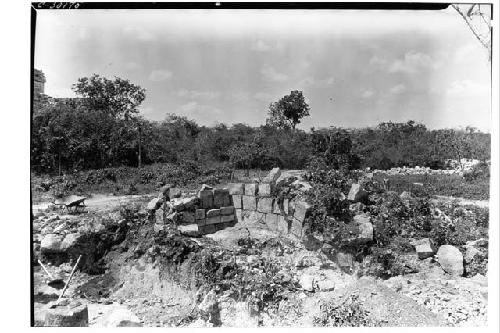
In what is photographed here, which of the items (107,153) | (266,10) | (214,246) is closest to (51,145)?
(107,153)

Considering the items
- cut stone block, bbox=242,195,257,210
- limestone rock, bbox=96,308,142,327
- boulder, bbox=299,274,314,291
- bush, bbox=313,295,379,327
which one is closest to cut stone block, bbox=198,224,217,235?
cut stone block, bbox=242,195,257,210

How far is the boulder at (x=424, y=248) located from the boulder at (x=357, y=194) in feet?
3.93

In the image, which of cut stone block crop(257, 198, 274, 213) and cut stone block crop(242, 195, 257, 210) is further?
cut stone block crop(242, 195, 257, 210)

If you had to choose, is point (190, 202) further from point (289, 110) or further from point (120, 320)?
point (289, 110)

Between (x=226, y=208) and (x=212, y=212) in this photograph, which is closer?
(x=212, y=212)

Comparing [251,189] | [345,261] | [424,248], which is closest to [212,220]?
[251,189]

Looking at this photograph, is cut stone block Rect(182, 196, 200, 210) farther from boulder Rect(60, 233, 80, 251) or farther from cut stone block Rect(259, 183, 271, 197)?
boulder Rect(60, 233, 80, 251)

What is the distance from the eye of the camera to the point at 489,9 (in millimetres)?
4875

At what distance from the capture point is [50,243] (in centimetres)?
530

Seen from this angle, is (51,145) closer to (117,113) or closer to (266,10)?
(117,113)

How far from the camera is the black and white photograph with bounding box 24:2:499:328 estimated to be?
15.8 ft

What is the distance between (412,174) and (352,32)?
3.81 m

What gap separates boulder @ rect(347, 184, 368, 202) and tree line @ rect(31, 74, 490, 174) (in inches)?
35.9

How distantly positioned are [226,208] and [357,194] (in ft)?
8.22
